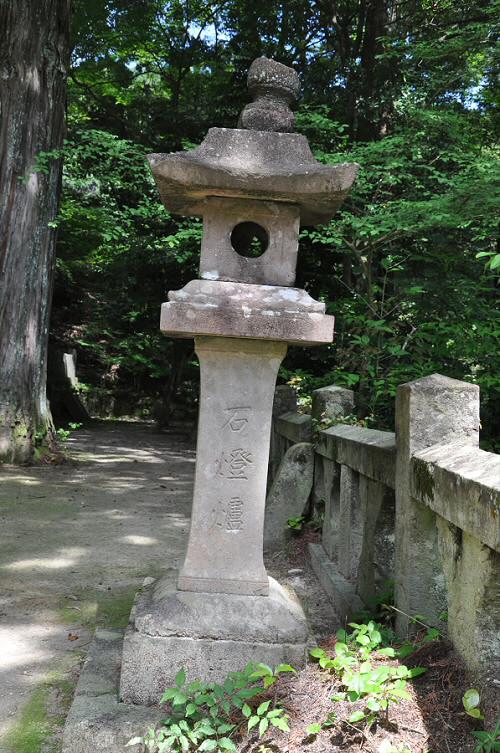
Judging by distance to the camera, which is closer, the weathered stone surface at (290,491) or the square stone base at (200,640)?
the square stone base at (200,640)

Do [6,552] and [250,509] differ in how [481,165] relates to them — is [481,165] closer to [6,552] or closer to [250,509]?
[250,509]

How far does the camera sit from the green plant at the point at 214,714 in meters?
2.61

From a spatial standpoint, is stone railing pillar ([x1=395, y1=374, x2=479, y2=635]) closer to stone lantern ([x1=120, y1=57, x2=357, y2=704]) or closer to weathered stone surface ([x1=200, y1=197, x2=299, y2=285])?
stone lantern ([x1=120, y1=57, x2=357, y2=704])

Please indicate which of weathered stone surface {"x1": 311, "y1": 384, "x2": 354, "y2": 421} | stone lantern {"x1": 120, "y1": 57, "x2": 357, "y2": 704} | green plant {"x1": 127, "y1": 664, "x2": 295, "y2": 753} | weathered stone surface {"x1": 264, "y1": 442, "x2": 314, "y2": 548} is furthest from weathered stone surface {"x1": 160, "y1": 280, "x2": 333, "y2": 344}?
weathered stone surface {"x1": 264, "y1": 442, "x2": 314, "y2": 548}

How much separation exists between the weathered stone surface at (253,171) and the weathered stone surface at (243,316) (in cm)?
48

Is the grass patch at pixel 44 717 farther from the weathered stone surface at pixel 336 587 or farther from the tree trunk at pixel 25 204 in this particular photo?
the tree trunk at pixel 25 204

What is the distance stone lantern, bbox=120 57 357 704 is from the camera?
3.14m

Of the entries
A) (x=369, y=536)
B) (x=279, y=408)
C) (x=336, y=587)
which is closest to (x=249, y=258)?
(x=369, y=536)

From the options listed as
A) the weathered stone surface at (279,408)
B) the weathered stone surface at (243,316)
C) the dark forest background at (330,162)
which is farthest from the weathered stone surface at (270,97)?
the weathered stone surface at (279,408)

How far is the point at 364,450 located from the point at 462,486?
171cm

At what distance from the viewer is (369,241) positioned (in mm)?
8094

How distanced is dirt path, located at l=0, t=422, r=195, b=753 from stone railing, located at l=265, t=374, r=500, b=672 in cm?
157

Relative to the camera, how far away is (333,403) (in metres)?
5.83

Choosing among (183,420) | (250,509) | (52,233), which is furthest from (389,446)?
(183,420)
